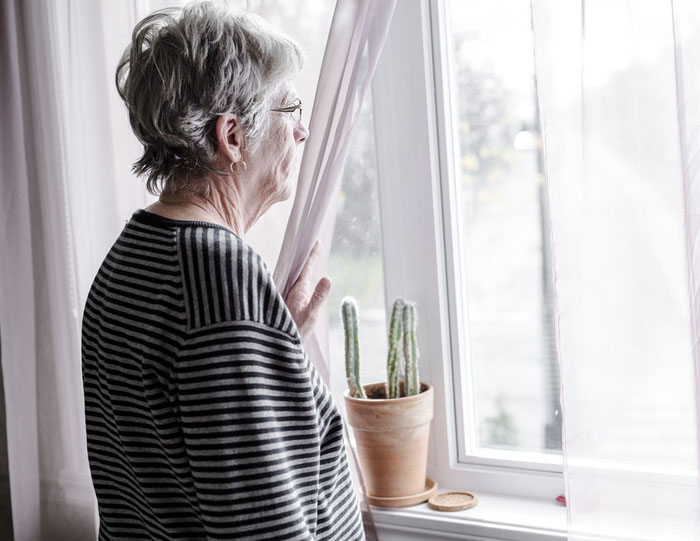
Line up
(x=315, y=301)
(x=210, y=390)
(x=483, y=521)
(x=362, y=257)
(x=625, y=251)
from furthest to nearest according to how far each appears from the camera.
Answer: (x=362, y=257) → (x=483, y=521) → (x=315, y=301) → (x=625, y=251) → (x=210, y=390)

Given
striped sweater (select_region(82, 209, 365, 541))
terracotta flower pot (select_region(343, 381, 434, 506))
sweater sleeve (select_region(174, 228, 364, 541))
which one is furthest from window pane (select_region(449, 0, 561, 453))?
sweater sleeve (select_region(174, 228, 364, 541))

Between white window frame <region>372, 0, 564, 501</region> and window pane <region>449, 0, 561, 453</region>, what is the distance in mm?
42

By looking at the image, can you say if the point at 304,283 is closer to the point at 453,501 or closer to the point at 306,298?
the point at 306,298

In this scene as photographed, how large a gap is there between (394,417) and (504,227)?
49 cm

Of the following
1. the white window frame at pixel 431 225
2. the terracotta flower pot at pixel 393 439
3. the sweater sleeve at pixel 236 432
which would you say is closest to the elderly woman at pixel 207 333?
the sweater sleeve at pixel 236 432

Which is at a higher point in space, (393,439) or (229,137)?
(229,137)

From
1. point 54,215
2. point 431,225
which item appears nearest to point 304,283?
point 431,225

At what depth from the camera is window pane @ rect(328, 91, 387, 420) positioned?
175cm

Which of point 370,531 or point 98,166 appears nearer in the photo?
point 370,531

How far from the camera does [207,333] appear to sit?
0.90m

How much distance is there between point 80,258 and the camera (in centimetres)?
173

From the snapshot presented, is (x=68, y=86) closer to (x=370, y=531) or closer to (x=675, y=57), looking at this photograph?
(x=370, y=531)

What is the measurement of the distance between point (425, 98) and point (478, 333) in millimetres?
540

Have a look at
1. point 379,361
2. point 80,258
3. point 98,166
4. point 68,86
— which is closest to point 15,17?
point 68,86
